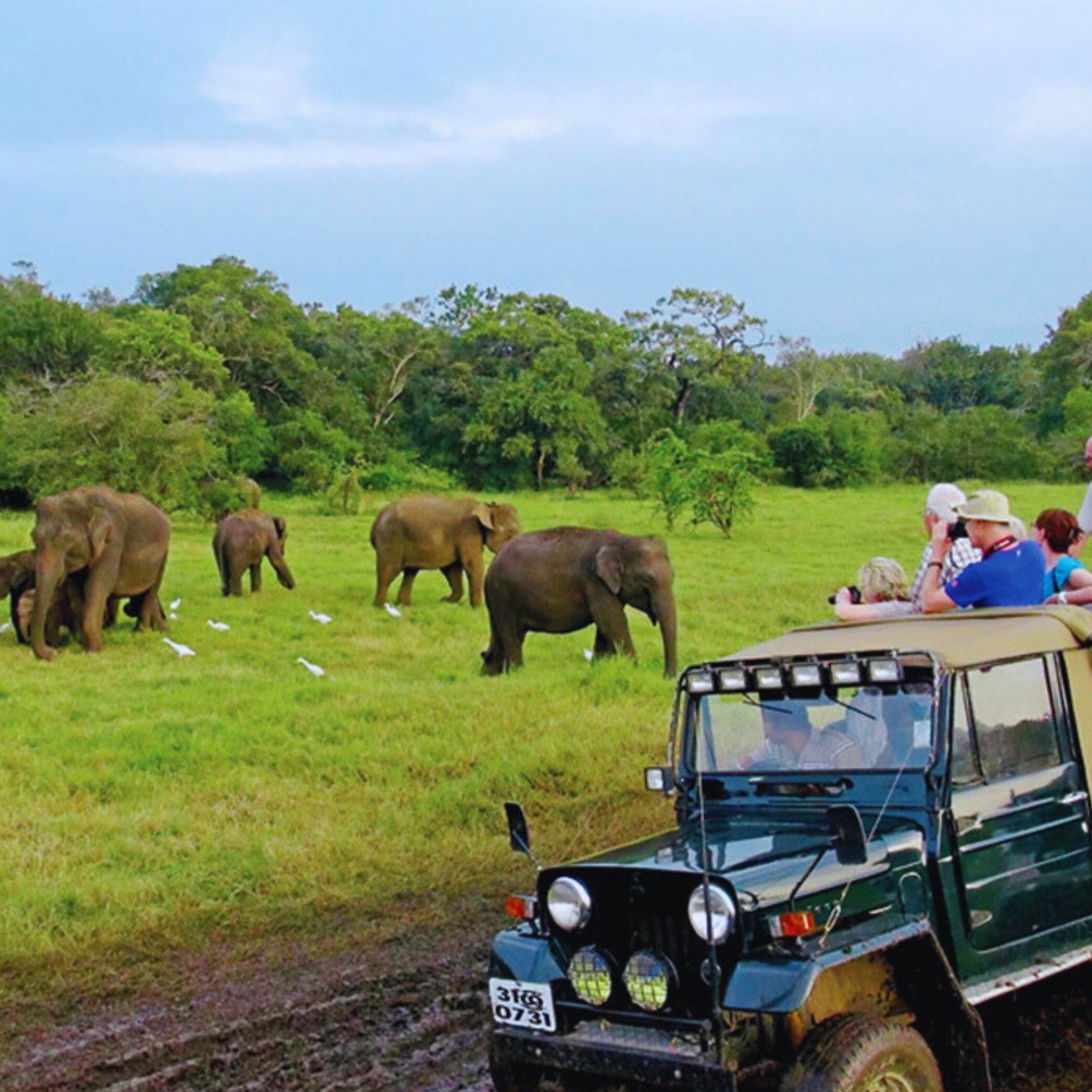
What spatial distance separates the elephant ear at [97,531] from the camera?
16.6m

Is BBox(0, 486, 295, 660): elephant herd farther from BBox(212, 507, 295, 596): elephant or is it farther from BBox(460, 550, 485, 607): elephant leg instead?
BBox(460, 550, 485, 607): elephant leg

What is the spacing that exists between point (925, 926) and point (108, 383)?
25.8 meters

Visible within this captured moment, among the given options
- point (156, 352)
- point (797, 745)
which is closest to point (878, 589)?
point (797, 745)

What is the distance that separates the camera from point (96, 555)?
16.6 meters

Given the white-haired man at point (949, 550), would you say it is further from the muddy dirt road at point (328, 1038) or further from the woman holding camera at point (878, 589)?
the muddy dirt road at point (328, 1038)

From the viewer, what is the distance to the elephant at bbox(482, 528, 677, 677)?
48.2 feet

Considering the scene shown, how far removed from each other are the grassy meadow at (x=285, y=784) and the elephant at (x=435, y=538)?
267cm

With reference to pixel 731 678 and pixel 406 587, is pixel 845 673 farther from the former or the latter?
pixel 406 587

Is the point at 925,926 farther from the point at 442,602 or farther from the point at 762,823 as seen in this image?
the point at 442,602

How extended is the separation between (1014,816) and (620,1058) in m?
1.69

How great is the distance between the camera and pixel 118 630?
59.3 ft

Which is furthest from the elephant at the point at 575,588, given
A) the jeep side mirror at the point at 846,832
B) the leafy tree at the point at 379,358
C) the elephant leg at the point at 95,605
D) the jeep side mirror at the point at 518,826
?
the leafy tree at the point at 379,358

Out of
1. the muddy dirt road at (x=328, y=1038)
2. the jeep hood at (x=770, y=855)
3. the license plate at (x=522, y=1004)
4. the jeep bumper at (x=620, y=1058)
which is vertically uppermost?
the jeep hood at (x=770, y=855)

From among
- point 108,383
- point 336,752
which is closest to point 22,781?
point 336,752
